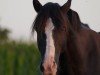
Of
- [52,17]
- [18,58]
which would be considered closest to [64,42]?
[52,17]

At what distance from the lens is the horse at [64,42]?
7.15 m

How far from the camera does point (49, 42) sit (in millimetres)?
7152

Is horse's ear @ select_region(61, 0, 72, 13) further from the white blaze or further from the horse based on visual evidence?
the white blaze

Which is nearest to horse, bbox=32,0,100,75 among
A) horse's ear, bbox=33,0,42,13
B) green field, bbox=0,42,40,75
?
horse's ear, bbox=33,0,42,13

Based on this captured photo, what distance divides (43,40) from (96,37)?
1.42 m

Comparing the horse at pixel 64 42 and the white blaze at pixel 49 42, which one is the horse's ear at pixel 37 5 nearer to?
the horse at pixel 64 42

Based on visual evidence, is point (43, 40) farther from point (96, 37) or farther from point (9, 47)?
point (9, 47)

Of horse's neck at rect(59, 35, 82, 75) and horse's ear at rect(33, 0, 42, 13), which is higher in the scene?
horse's ear at rect(33, 0, 42, 13)

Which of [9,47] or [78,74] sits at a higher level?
[9,47]

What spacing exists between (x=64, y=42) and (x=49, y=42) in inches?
17.1

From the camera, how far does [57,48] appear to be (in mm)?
7285

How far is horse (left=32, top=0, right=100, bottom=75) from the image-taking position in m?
7.15

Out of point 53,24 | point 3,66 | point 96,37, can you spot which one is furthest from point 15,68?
point 53,24

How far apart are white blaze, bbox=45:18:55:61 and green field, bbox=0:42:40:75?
783cm
